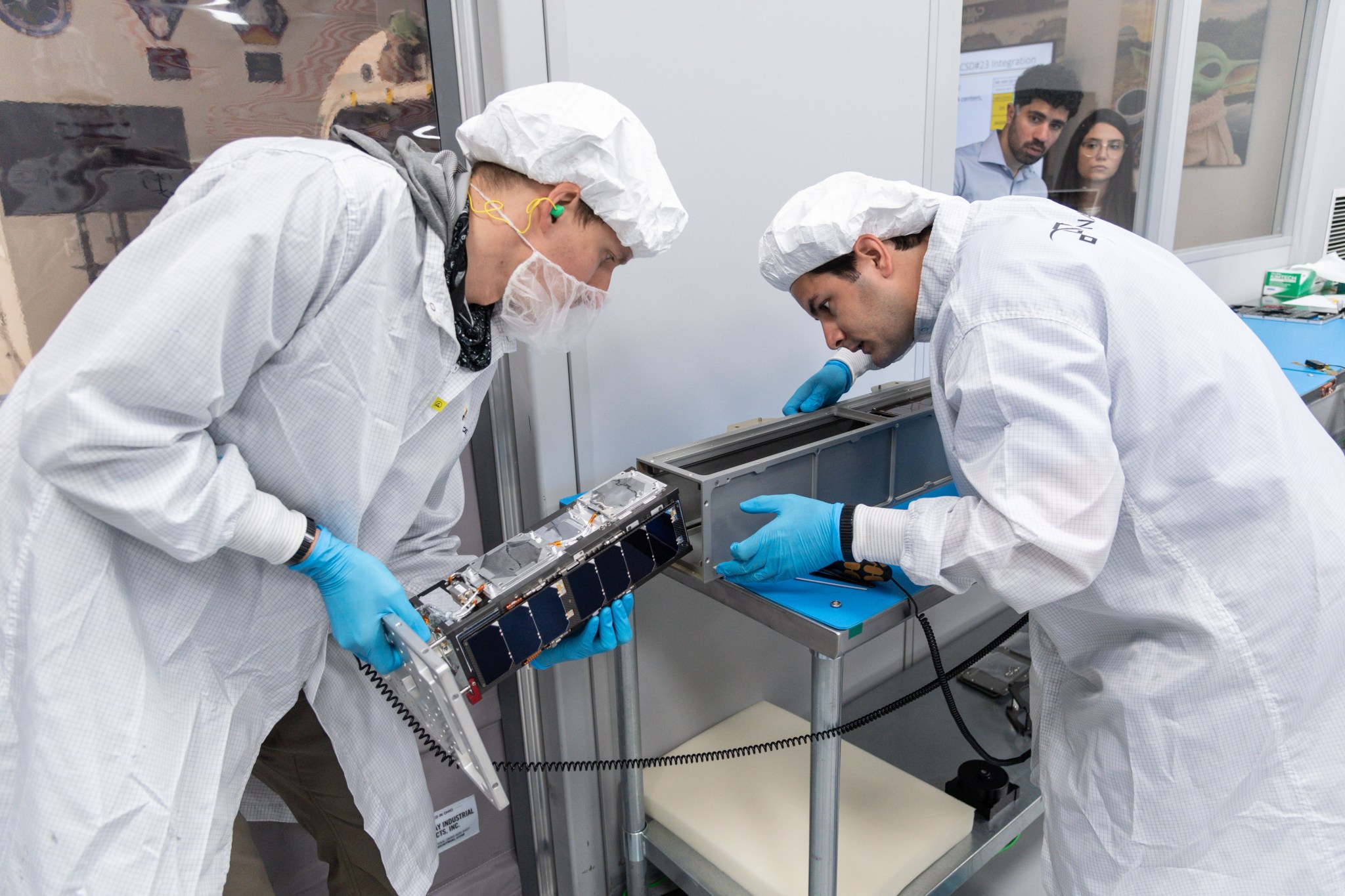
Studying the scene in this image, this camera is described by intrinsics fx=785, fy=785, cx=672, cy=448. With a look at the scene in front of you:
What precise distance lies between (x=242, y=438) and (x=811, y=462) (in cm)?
82

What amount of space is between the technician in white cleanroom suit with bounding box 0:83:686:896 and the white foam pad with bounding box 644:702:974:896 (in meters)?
0.75

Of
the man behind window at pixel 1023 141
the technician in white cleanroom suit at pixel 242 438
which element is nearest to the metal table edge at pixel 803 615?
the technician in white cleanroom suit at pixel 242 438

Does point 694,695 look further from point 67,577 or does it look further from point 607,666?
point 67,577

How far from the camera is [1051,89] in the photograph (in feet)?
8.12

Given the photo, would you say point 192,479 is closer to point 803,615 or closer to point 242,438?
point 242,438

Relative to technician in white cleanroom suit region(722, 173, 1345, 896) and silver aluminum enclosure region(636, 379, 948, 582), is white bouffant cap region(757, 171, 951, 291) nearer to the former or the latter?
technician in white cleanroom suit region(722, 173, 1345, 896)

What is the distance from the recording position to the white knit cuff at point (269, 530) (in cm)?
86

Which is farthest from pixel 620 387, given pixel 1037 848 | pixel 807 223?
pixel 1037 848

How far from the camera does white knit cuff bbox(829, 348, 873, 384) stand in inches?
65.5

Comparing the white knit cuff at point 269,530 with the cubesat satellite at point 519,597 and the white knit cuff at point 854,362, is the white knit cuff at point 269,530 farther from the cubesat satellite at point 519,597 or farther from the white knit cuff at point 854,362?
the white knit cuff at point 854,362

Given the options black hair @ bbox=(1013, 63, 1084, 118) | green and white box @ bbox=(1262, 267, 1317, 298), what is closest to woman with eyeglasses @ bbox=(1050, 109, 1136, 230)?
black hair @ bbox=(1013, 63, 1084, 118)

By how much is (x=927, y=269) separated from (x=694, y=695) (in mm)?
1086

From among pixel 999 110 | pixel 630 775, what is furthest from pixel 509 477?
pixel 999 110

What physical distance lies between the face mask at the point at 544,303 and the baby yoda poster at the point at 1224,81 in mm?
2821
